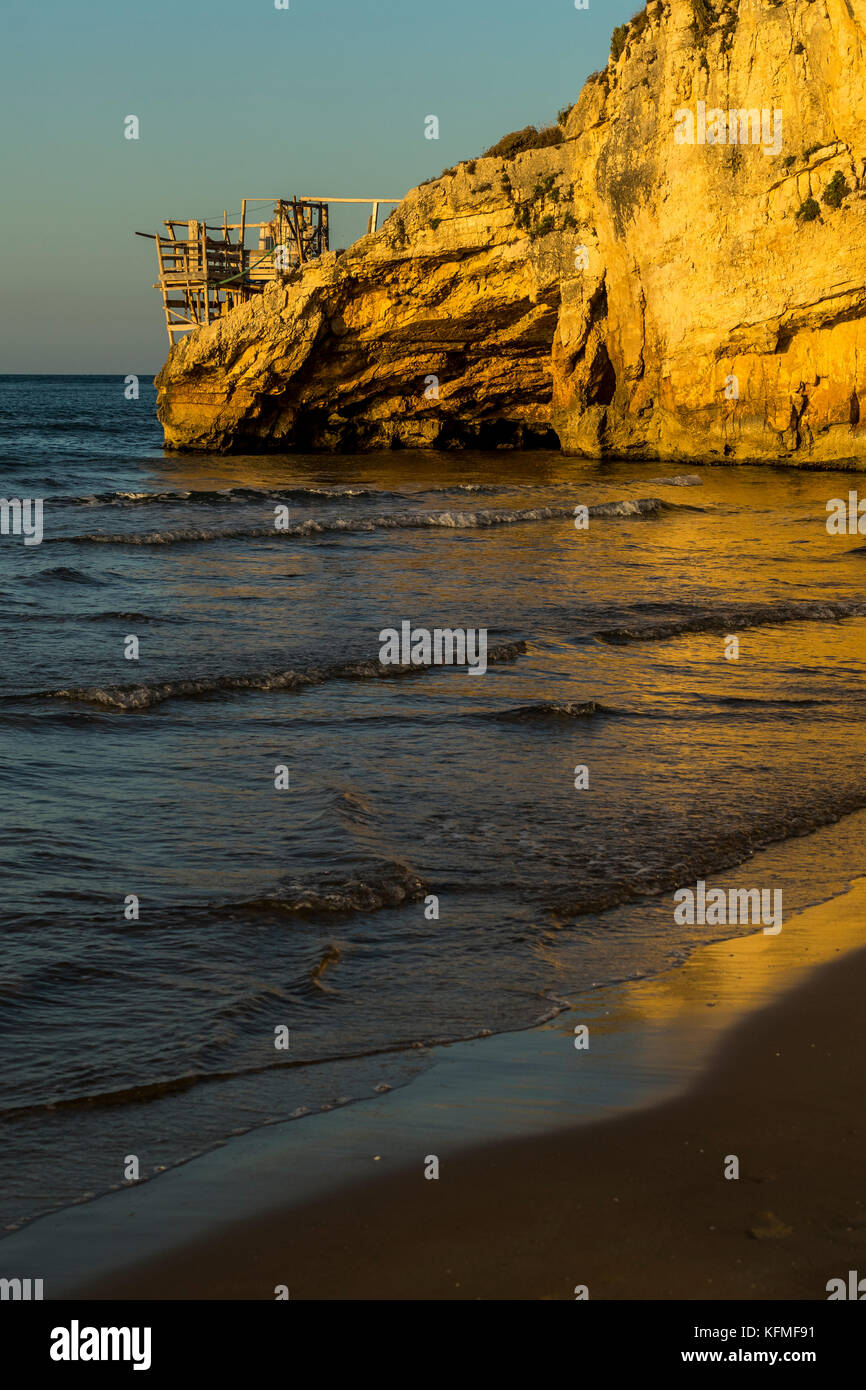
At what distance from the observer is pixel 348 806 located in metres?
7.07

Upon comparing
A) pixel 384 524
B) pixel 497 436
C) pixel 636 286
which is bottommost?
pixel 384 524

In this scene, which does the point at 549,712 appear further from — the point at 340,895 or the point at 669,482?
the point at 669,482

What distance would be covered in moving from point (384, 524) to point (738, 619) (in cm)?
959

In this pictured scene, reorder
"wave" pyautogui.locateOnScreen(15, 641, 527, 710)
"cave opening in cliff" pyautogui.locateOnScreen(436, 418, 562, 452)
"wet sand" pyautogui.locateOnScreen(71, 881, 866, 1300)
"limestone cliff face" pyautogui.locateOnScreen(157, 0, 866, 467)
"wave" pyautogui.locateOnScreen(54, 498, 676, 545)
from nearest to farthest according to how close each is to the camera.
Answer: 1. "wet sand" pyautogui.locateOnScreen(71, 881, 866, 1300)
2. "wave" pyautogui.locateOnScreen(15, 641, 527, 710)
3. "wave" pyautogui.locateOnScreen(54, 498, 676, 545)
4. "limestone cliff face" pyautogui.locateOnScreen(157, 0, 866, 467)
5. "cave opening in cliff" pyautogui.locateOnScreen(436, 418, 562, 452)

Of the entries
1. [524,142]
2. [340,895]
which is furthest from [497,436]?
[340,895]

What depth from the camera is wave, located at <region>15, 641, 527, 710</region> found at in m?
9.41

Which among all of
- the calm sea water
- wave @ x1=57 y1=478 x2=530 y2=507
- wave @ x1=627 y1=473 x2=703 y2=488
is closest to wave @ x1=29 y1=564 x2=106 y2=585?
the calm sea water

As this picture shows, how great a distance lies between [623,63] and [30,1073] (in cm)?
2957

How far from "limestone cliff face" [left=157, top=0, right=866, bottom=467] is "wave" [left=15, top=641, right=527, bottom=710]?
58.4 ft

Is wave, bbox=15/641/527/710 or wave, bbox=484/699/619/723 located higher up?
wave, bbox=15/641/527/710

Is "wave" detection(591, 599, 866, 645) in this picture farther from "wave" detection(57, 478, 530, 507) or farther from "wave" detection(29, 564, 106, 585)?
"wave" detection(57, 478, 530, 507)

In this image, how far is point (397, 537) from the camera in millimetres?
20062

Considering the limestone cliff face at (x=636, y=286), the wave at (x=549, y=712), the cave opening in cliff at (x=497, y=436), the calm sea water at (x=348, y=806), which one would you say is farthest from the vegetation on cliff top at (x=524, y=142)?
the wave at (x=549, y=712)
